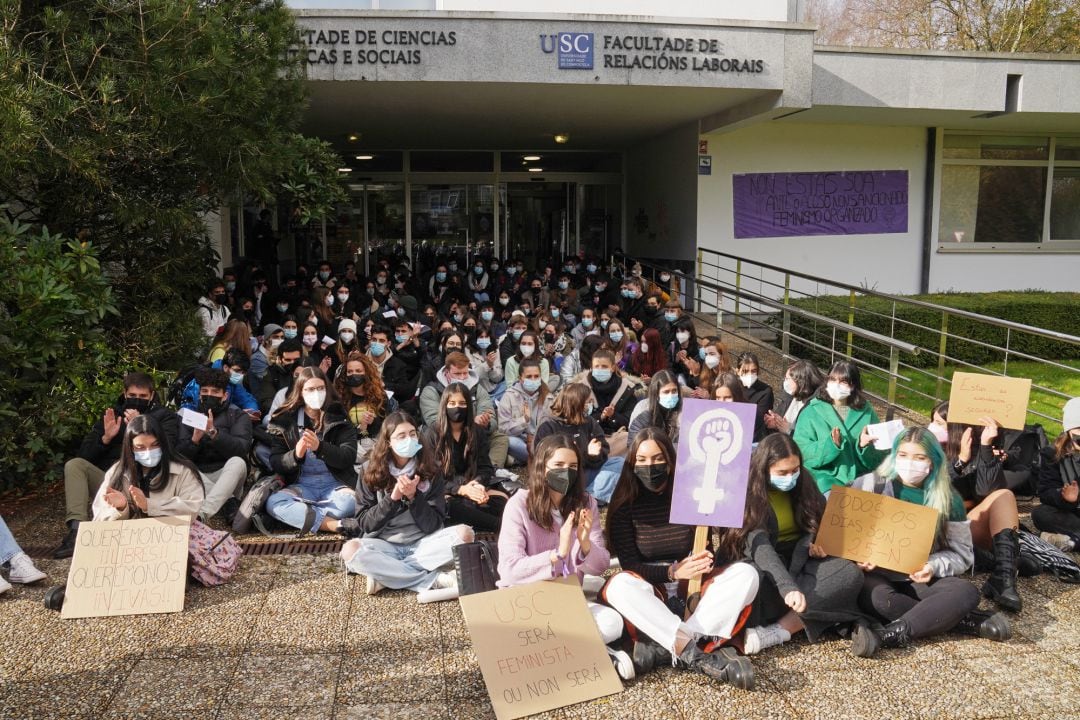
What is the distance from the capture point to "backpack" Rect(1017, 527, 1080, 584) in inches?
226

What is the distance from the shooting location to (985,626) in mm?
4852

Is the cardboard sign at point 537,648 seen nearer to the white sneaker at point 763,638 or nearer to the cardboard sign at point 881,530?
the white sneaker at point 763,638

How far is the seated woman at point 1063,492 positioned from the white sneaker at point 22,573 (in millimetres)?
6561

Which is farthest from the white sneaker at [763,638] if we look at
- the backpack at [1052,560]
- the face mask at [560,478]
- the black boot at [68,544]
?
the black boot at [68,544]

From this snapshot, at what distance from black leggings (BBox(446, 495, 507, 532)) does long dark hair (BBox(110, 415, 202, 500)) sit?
1.88 m

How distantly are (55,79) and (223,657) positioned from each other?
5.08 meters

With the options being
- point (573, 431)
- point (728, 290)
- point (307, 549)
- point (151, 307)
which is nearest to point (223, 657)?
point (307, 549)

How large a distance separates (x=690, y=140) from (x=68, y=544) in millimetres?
12700

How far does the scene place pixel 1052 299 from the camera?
596 inches

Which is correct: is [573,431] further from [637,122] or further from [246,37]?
[637,122]

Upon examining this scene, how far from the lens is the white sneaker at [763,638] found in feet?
15.3

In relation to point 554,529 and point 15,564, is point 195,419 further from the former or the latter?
point 554,529

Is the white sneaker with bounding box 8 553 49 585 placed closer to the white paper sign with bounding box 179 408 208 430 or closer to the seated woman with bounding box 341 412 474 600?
the white paper sign with bounding box 179 408 208 430

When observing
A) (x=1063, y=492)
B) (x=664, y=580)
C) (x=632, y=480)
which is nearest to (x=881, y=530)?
(x=664, y=580)
